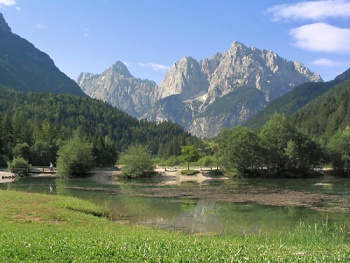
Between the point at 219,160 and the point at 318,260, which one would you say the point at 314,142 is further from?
the point at 318,260

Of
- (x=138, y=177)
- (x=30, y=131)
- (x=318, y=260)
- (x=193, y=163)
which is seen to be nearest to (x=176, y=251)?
(x=318, y=260)

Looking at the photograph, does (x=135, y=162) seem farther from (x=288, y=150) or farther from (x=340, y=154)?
(x=340, y=154)

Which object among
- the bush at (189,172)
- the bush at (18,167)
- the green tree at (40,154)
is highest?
the green tree at (40,154)

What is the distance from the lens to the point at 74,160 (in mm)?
95500

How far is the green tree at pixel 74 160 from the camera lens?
94375 millimetres

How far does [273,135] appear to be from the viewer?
104m

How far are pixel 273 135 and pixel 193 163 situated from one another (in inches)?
1418

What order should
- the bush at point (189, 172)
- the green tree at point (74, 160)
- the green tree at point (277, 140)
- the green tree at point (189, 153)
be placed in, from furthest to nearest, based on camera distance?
the green tree at point (189, 153) → the bush at point (189, 172) → the green tree at point (277, 140) → the green tree at point (74, 160)

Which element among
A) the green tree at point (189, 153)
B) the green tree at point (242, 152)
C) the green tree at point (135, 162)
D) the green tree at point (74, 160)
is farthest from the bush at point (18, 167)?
A: the green tree at point (242, 152)

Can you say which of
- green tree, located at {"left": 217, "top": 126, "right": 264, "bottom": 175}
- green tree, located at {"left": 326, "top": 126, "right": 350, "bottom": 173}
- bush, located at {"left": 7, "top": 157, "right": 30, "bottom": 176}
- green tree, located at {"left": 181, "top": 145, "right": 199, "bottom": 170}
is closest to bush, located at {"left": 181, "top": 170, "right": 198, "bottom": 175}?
green tree, located at {"left": 217, "top": 126, "right": 264, "bottom": 175}

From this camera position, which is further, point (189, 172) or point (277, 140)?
point (277, 140)

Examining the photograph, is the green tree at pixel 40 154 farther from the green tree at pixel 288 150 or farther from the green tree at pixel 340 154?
the green tree at pixel 340 154

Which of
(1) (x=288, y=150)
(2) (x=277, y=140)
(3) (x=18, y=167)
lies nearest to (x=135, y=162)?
(3) (x=18, y=167)

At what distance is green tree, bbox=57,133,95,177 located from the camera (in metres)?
94.4
